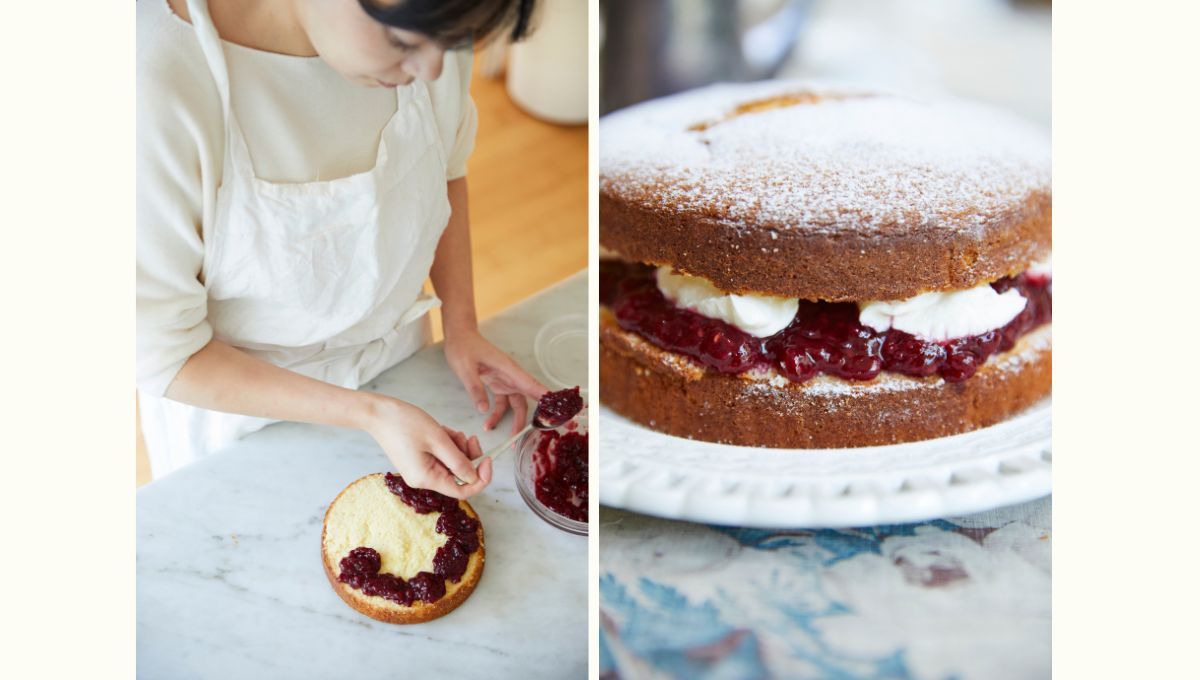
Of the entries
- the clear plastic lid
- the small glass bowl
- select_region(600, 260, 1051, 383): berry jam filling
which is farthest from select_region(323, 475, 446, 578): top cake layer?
select_region(600, 260, 1051, 383): berry jam filling

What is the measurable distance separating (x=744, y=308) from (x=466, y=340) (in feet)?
1.13

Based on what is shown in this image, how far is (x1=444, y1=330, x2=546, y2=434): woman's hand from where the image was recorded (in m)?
1.07

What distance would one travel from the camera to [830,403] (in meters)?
1.00

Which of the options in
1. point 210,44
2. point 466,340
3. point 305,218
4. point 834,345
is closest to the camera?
point 210,44

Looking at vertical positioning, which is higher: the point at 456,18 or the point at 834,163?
the point at 456,18

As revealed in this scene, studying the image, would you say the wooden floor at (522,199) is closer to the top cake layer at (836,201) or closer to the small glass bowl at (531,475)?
the top cake layer at (836,201)

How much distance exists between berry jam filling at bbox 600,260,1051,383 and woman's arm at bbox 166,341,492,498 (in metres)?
0.27

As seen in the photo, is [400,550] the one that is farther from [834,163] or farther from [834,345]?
[834,163]

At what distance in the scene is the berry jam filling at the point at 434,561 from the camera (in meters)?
0.95

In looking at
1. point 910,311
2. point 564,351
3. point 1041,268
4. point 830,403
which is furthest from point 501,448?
point 1041,268

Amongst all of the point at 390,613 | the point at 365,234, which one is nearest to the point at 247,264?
the point at 365,234

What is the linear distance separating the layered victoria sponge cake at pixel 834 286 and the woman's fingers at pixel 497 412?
0.40 ft

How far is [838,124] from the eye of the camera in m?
1.11
